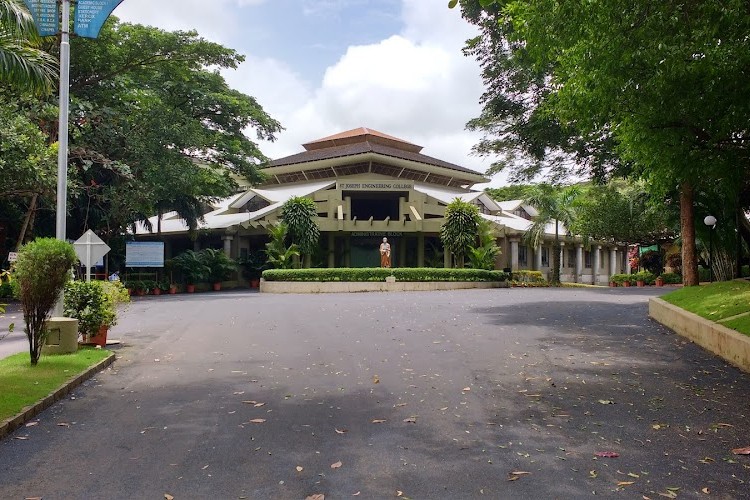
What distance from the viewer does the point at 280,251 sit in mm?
31656

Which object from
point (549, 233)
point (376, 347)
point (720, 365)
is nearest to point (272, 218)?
point (549, 233)

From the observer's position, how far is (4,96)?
67.9 ft

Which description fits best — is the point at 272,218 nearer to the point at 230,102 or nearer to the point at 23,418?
the point at 230,102

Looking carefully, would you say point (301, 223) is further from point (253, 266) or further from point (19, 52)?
point (19, 52)

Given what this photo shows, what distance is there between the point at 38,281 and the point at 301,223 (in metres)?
23.5

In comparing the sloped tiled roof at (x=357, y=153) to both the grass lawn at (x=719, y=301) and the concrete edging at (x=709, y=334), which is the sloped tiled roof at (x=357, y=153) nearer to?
the grass lawn at (x=719, y=301)

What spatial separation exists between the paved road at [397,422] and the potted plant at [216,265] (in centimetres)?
2297

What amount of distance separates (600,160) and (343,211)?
19451mm

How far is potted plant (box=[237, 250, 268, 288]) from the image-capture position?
36656 millimetres

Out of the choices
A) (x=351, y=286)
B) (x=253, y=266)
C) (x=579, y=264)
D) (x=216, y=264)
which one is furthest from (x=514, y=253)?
(x=216, y=264)

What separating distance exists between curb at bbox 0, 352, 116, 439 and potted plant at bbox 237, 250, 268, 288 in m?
27.5

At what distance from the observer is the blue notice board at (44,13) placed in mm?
11227

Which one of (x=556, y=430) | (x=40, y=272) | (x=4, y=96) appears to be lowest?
(x=556, y=430)

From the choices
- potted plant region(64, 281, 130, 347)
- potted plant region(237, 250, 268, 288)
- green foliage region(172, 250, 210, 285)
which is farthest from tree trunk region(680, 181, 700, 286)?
potted plant region(237, 250, 268, 288)
